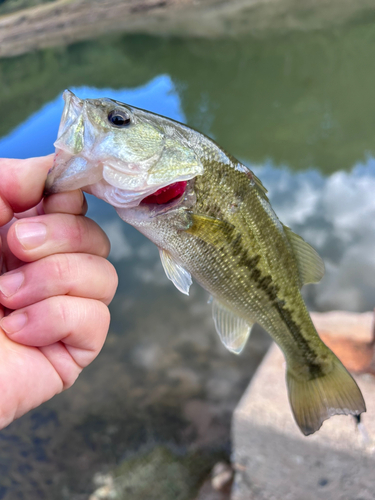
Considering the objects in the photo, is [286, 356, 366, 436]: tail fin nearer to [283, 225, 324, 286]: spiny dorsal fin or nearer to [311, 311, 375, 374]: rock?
[283, 225, 324, 286]: spiny dorsal fin

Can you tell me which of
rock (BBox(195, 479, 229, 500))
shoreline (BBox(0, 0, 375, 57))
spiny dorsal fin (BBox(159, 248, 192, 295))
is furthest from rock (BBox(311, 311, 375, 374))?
shoreline (BBox(0, 0, 375, 57))

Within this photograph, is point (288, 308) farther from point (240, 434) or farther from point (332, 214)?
point (332, 214)

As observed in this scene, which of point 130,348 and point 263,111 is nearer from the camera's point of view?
point 130,348

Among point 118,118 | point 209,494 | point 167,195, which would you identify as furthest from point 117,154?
point 209,494

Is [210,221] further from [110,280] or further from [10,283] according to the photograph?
[10,283]

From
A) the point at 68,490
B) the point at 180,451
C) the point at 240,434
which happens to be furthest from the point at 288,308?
the point at 68,490
